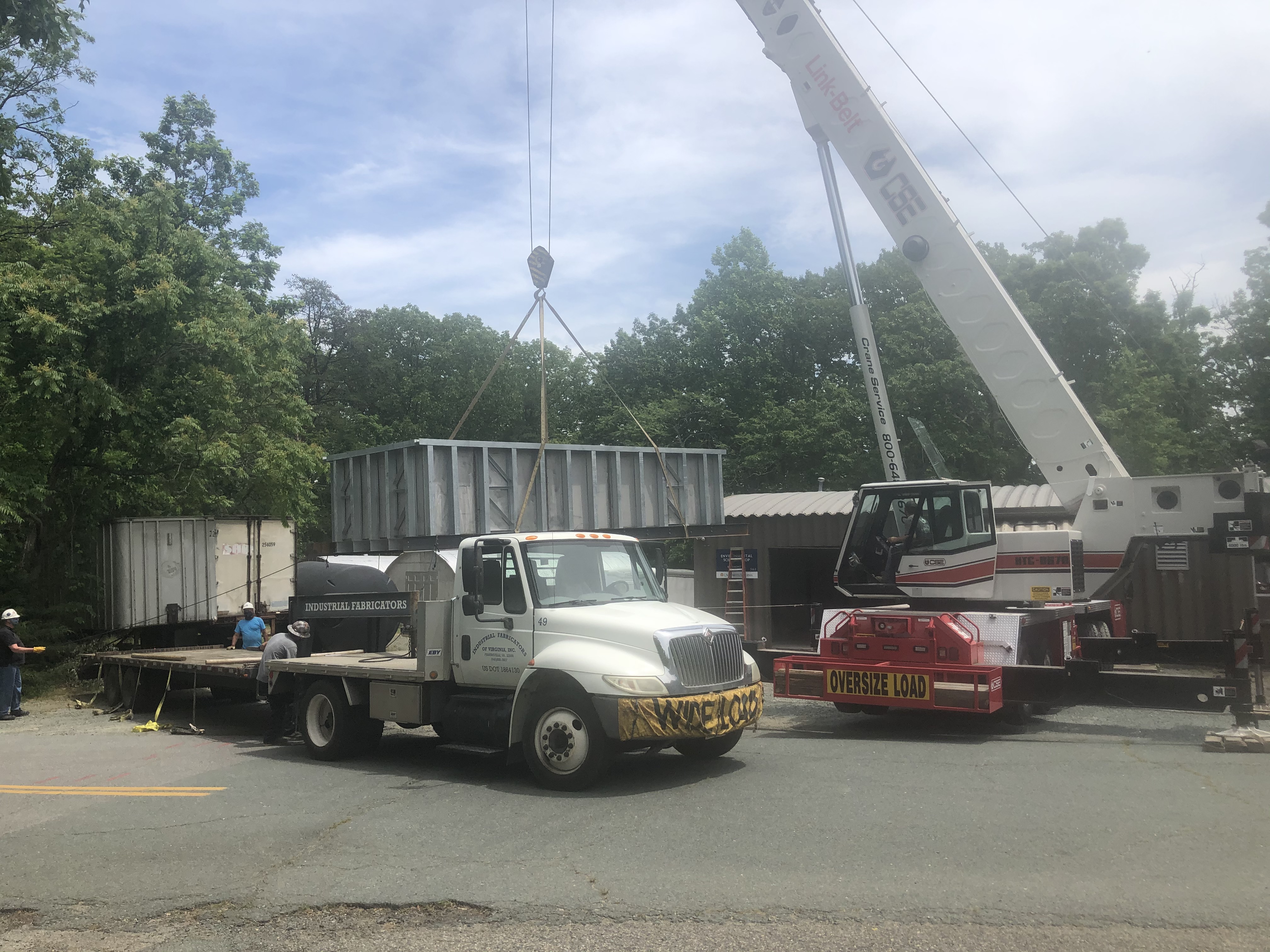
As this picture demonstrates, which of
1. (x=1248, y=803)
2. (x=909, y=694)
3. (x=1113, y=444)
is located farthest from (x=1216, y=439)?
(x=1248, y=803)

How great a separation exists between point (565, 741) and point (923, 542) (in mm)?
5664

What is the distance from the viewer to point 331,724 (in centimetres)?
1124

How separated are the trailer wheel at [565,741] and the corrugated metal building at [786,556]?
12306mm

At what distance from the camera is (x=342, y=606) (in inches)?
484

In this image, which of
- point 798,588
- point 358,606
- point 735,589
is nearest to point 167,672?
point 358,606

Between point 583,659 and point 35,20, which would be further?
point 35,20

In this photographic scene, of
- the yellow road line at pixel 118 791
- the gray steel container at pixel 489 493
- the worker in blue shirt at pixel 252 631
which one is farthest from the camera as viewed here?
the worker in blue shirt at pixel 252 631

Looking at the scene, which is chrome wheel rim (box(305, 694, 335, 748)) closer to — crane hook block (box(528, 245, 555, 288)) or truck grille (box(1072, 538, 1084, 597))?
crane hook block (box(528, 245, 555, 288))

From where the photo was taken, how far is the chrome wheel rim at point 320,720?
11.3 meters

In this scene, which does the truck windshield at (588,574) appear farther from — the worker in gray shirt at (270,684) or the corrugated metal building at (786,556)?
the corrugated metal building at (786,556)

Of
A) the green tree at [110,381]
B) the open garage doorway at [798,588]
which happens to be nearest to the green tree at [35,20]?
the green tree at [110,381]

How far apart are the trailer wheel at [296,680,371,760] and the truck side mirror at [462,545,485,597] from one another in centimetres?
206

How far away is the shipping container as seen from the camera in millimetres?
18922

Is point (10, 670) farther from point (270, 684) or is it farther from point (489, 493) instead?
point (489, 493)
